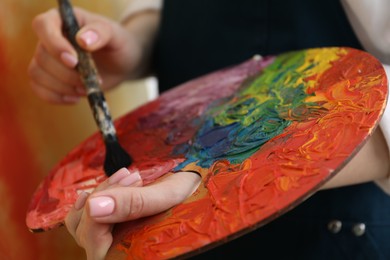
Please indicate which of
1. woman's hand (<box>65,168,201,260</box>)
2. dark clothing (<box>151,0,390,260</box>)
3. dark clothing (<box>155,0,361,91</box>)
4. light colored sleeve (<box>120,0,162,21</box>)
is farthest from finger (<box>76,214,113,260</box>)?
light colored sleeve (<box>120,0,162,21</box>)

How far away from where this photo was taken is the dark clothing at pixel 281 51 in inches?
20.1

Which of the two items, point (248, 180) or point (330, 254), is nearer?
point (248, 180)

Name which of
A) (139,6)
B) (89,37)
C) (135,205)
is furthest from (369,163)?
(139,6)

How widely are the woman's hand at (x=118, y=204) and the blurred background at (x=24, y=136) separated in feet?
0.54

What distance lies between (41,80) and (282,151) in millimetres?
409

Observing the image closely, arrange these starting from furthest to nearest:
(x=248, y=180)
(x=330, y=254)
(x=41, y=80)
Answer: (x=41, y=80) → (x=330, y=254) → (x=248, y=180)

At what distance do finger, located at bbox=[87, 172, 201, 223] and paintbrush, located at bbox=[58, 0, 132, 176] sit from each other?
0.12m

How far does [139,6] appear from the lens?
799mm

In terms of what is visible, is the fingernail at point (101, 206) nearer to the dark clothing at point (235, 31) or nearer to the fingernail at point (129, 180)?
the fingernail at point (129, 180)

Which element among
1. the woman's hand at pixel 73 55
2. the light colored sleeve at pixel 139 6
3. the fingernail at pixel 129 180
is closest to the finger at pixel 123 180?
the fingernail at pixel 129 180

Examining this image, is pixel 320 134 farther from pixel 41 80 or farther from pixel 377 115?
pixel 41 80

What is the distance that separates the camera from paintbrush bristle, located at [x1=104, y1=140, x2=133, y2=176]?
45cm

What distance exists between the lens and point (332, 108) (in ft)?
1.17

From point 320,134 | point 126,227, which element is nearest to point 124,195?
point 126,227
